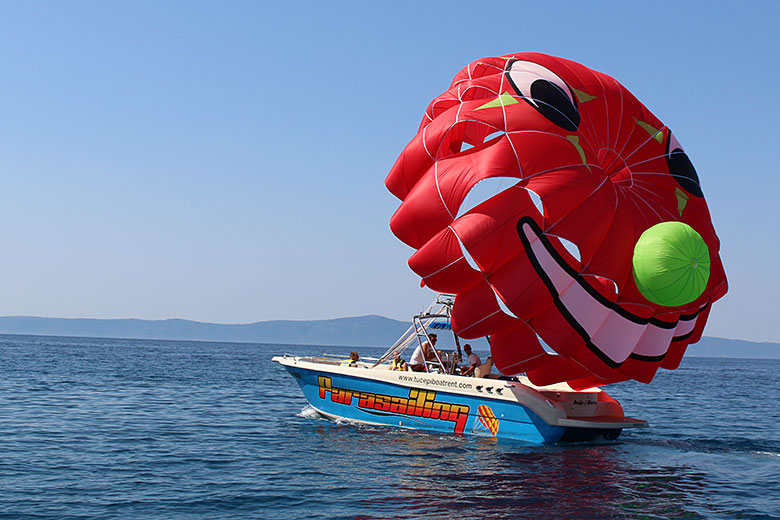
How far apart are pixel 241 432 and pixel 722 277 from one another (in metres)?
11.7

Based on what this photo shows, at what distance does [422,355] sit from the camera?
18281mm

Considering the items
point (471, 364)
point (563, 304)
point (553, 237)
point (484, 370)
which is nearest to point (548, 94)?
point (553, 237)

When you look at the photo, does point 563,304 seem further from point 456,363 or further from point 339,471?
point 456,363

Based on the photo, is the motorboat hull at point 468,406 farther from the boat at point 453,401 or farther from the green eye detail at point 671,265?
the green eye detail at point 671,265

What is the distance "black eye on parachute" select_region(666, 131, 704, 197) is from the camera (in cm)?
1509

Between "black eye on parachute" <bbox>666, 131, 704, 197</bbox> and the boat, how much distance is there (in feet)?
16.7

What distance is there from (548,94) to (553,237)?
2.83 m

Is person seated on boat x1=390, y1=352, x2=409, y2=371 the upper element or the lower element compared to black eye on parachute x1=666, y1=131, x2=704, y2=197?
lower

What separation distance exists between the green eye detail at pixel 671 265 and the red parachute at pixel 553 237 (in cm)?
2

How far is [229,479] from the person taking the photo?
1256 cm

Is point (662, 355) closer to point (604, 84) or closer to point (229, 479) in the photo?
point (604, 84)

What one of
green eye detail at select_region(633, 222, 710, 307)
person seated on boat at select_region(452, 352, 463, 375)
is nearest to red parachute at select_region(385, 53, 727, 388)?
green eye detail at select_region(633, 222, 710, 307)

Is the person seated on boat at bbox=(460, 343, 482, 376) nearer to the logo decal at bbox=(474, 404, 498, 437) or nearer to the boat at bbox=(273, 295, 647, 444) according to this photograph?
the boat at bbox=(273, 295, 647, 444)

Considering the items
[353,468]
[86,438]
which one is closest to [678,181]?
[353,468]
